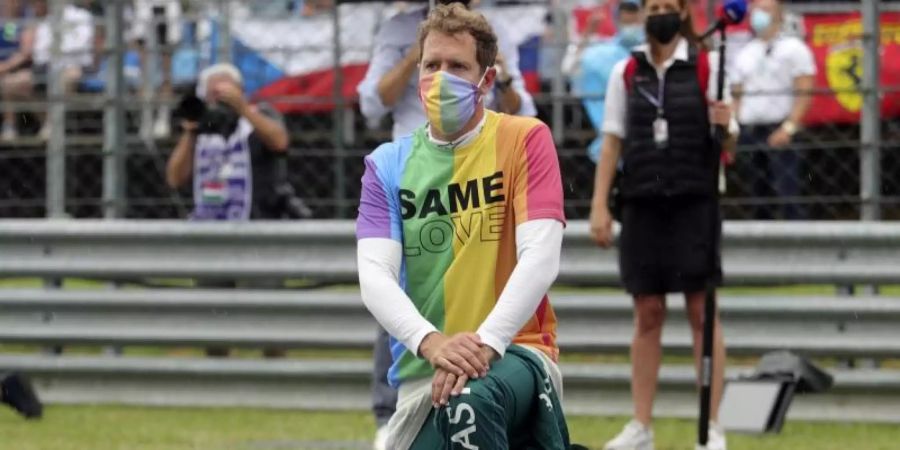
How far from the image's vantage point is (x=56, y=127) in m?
11.1

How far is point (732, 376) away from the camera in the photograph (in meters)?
8.72

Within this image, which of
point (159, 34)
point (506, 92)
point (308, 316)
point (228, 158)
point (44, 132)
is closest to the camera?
point (506, 92)

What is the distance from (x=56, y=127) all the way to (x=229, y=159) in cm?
104

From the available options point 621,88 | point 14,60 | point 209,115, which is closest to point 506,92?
point 621,88

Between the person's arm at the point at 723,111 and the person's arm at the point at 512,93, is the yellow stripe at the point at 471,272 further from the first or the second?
the person's arm at the point at 723,111

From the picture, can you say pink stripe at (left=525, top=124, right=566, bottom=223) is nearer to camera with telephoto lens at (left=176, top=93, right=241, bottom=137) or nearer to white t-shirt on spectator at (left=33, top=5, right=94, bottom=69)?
camera with telephoto lens at (left=176, top=93, right=241, bottom=137)

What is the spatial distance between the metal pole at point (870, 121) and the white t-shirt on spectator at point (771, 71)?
868 millimetres

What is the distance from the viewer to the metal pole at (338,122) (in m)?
10.8

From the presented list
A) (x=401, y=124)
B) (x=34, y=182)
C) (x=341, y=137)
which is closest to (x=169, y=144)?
(x=34, y=182)

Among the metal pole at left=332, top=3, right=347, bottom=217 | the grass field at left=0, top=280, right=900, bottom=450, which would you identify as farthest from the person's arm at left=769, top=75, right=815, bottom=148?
the metal pole at left=332, top=3, right=347, bottom=217

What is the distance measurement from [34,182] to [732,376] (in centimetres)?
531

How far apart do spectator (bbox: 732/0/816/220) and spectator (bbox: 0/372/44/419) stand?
4060 mm

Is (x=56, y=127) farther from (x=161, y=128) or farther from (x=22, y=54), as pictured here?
(x=22, y=54)

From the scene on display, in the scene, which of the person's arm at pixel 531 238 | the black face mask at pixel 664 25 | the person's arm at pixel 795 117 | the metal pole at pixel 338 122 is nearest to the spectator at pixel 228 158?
the metal pole at pixel 338 122
